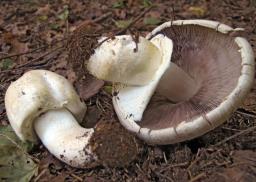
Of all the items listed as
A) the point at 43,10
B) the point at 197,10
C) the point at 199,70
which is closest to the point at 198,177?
the point at 199,70

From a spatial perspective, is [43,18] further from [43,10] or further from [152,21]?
[152,21]

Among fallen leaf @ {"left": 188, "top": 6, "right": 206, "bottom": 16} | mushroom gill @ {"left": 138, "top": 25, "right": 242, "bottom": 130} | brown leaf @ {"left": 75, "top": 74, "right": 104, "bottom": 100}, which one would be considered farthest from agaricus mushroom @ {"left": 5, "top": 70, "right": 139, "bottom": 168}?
fallen leaf @ {"left": 188, "top": 6, "right": 206, "bottom": 16}

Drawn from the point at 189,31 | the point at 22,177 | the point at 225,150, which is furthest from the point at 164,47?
the point at 22,177

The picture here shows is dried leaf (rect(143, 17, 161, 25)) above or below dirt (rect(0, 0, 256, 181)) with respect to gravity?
above

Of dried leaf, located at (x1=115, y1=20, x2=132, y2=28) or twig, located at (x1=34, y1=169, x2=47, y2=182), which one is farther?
dried leaf, located at (x1=115, y1=20, x2=132, y2=28)

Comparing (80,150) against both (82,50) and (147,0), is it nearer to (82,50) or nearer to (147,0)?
(82,50)

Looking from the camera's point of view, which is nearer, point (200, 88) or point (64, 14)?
point (200, 88)

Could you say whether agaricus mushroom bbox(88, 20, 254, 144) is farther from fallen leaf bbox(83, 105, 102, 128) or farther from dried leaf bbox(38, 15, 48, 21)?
dried leaf bbox(38, 15, 48, 21)

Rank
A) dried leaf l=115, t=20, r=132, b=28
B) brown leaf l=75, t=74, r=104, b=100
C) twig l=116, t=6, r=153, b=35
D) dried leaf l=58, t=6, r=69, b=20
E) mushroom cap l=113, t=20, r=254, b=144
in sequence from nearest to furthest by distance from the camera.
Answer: mushroom cap l=113, t=20, r=254, b=144
brown leaf l=75, t=74, r=104, b=100
twig l=116, t=6, r=153, b=35
dried leaf l=115, t=20, r=132, b=28
dried leaf l=58, t=6, r=69, b=20
